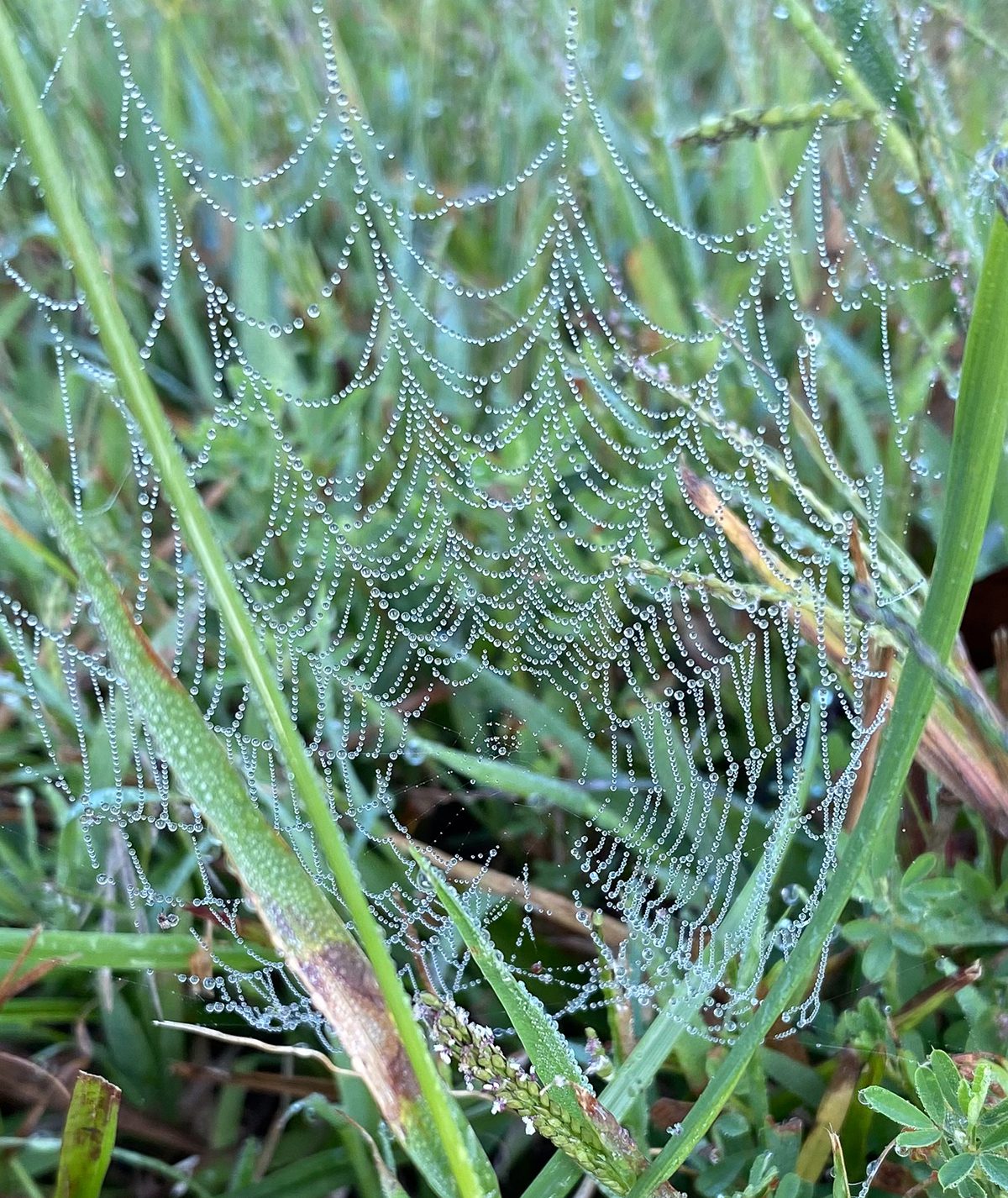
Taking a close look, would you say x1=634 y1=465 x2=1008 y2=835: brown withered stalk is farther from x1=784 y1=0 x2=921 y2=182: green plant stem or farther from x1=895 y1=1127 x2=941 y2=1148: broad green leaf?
x1=784 y1=0 x2=921 y2=182: green plant stem

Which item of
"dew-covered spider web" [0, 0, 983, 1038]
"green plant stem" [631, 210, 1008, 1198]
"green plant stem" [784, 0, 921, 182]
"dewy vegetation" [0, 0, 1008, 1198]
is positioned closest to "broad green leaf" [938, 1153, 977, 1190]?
"dewy vegetation" [0, 0, 1008, 1198]

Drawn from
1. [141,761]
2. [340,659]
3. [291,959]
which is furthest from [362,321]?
[291,959]

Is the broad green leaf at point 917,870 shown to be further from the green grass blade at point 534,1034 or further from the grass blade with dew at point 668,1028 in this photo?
the green grass blade at point 534,1034

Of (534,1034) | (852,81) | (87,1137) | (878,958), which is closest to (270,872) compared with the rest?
(534,1034)

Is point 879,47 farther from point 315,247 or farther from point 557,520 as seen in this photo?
point 315,247

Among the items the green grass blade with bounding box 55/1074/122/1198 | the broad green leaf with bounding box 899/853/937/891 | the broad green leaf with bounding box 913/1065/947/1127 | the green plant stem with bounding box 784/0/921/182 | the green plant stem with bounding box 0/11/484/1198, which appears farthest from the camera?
the green plant stem with bounding box 784/0/921/182

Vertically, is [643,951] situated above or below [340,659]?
below
